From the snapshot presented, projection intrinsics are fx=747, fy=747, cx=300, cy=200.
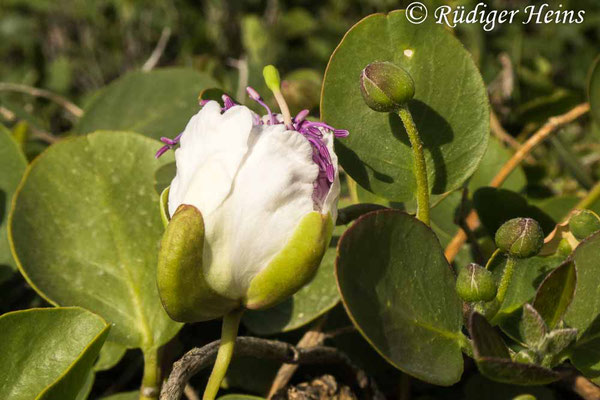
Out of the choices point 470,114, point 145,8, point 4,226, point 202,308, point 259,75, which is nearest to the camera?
point 202,308

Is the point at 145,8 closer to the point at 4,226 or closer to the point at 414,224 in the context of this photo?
the point at 4,226

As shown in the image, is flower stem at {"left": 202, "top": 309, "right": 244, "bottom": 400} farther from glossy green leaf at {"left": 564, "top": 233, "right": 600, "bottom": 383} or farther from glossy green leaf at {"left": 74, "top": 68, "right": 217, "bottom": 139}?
glossy green leaf at {"left": 74, "top": 68, "right": 217, "bottom": 139}

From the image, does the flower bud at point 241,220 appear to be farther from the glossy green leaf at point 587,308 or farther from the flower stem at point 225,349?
the glossy green leaf at point 587,308

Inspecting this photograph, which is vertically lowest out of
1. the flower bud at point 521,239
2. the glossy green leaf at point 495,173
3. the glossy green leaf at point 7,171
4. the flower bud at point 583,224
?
the glossy green leaf at point 7,171

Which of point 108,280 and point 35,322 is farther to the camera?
point 108,280

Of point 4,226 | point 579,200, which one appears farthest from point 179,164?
point 579,200

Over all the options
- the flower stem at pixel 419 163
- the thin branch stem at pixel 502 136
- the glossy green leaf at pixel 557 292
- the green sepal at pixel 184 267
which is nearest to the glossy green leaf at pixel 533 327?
the glossy green leaf at pixel 557 292
